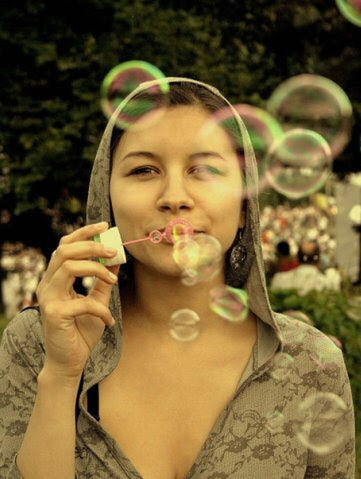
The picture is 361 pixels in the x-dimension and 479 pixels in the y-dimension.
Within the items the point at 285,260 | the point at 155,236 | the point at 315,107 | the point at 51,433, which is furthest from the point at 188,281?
the point at 285,260

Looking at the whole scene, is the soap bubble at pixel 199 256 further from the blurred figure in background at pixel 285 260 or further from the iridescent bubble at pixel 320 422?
the blurred figure in background at pixel 285 260

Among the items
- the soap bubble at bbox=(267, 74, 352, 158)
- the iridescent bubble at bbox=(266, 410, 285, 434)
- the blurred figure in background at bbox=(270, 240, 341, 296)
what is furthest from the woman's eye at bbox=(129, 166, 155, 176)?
the blurred figure in background at bbox=(270, 240, 341, 296)

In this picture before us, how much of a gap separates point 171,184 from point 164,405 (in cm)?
53

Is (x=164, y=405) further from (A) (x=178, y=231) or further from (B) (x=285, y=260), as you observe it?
(B) (x=285, y=260)

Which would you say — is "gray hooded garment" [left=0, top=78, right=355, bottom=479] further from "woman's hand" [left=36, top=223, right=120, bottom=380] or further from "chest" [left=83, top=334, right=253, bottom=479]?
"woman's hand" [left=36, top=223, right=120, bottom=380]

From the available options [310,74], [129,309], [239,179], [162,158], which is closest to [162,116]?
[162,158]

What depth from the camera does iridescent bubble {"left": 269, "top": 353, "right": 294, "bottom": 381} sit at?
1.99 m

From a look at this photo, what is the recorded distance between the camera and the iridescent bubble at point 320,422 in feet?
6.40

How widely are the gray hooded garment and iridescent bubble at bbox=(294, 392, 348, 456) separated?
0.01 meters

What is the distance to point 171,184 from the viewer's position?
185cm

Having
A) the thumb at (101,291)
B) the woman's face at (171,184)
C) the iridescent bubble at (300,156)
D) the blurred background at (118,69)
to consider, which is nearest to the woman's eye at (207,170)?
the woman's face at (171,184)

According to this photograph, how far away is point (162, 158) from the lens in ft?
6.23

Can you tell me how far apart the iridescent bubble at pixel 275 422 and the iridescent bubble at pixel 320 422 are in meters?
0.04

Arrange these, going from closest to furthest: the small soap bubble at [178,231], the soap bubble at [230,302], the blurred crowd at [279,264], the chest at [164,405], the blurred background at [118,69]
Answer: the small soap bubble at [178,231], the chest at [164,405], the soap bubble at [230,302], the blurred crowd at [279,264], the blurred background at [118,69]
